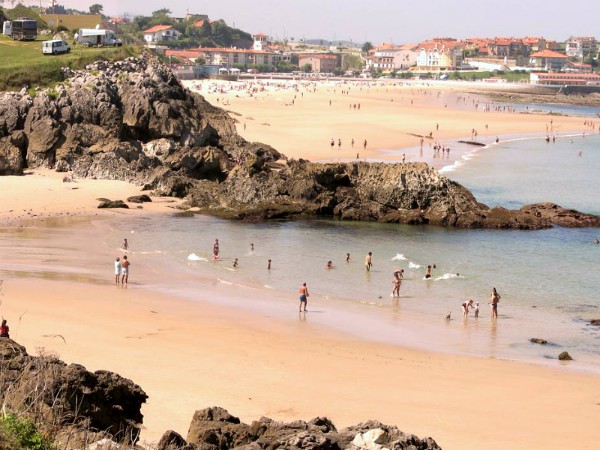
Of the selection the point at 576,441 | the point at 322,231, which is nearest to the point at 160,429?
the point at 576,441

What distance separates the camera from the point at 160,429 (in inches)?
470

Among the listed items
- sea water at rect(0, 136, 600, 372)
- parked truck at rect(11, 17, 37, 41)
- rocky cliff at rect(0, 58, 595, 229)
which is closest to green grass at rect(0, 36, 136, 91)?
rocky cliff at rect(0, 58, 595, 229)

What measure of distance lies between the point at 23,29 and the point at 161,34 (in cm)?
12691

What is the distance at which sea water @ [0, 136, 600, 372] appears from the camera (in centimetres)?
2105

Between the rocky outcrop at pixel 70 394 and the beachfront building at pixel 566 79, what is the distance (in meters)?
163

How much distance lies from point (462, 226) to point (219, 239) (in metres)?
9.85

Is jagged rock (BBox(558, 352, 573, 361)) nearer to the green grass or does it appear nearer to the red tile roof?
the green grass

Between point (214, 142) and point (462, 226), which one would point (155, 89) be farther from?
point (462, 226)

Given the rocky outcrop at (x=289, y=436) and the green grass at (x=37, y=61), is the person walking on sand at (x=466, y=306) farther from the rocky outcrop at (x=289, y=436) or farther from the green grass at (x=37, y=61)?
the green grass at (x=37, y=61)

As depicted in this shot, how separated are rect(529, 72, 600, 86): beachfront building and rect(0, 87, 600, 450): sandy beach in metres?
151

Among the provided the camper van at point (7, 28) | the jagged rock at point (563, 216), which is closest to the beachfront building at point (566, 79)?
the camper van at point (7, 28)

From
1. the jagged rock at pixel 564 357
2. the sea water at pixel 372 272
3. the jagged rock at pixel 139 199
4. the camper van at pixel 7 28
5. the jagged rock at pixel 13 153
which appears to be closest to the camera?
the jagged rock at pixel 564 357

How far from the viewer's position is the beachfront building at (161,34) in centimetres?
17638

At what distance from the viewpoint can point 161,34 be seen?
18025 cm
